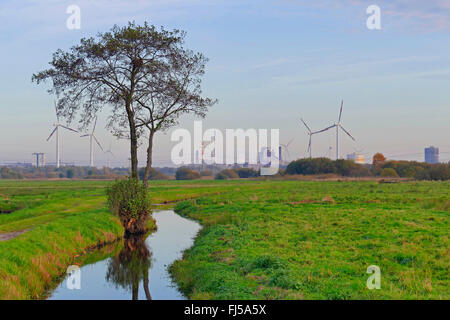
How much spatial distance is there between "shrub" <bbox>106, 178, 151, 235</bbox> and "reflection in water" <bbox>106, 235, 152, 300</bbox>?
4007mm

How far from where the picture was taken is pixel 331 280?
12672 mm

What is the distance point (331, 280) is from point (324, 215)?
17.7 meters

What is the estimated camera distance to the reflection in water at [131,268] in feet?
54.6

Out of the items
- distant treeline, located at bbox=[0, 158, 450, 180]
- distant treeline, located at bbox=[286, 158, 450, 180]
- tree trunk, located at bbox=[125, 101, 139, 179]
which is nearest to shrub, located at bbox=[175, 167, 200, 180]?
distant treeline, located at bbox=[0, 158, 450, 180]

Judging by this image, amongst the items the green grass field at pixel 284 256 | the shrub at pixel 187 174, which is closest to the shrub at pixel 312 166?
the shrub at pixel 187 174

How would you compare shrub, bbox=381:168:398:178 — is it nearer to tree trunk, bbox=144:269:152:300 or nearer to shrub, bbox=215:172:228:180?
shrub, bbox=215:172:228:180

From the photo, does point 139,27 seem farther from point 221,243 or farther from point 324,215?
point 324,215

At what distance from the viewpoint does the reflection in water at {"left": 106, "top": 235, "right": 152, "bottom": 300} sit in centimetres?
1664

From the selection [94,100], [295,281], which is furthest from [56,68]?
[295,281]

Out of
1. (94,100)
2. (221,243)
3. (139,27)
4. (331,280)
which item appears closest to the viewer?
(331,280)

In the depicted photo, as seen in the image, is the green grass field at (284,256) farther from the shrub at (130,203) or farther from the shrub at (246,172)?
the shrub at (246,172)

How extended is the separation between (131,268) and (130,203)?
9.44 meters

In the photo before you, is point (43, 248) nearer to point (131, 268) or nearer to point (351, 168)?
point (131, 268)
